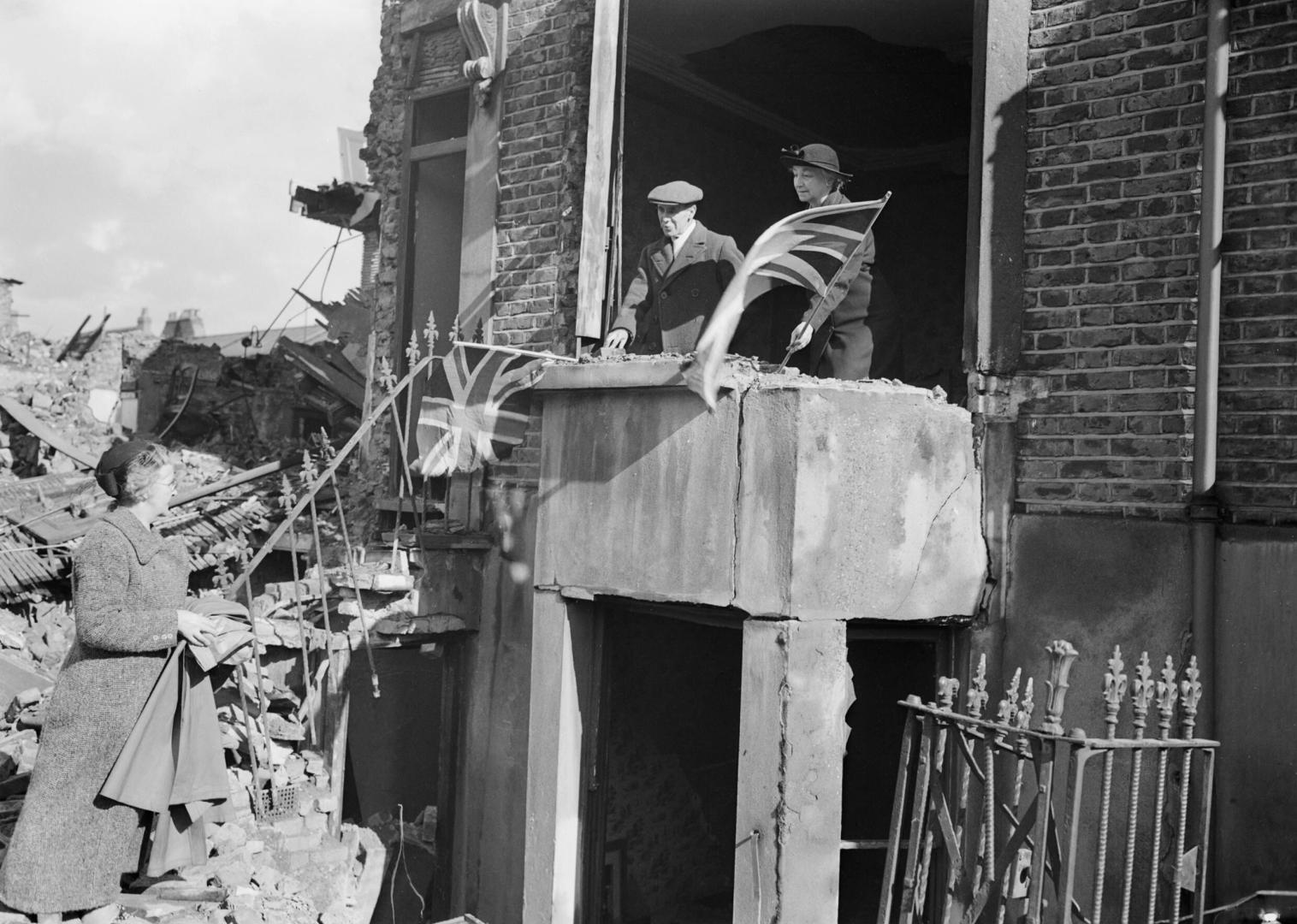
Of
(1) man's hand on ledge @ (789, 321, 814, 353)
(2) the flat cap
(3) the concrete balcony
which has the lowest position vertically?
(3) the concrete balcony

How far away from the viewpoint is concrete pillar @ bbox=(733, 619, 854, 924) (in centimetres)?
464

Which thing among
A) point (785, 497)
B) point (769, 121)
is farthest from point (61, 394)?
point (785, 497)

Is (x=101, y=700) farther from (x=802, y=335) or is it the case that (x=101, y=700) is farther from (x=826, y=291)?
(x=826, y=291)

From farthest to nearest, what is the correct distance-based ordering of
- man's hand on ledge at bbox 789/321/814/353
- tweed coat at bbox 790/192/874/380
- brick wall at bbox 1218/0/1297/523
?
tweed coat at bbox 790/192/874/380
man's hand on ledge at bbox 789/321/814/353
brick wall at bbox 1218/0/1297/523

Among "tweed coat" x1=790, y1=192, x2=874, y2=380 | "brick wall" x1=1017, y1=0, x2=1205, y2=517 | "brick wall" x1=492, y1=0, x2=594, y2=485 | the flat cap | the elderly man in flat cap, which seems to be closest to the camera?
"brick wall" x1=1017, y1=0, x2=1205, y2=517

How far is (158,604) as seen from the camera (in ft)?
13.5

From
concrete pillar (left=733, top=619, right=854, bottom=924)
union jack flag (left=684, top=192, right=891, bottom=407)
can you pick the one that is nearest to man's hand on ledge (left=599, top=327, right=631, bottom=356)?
union jack flag (left=684, top=192, right=891, bottom=407)

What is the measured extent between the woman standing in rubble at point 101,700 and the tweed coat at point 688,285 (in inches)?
109

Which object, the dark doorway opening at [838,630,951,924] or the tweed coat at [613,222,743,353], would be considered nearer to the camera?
the tweed coat at [613,222,743,353]

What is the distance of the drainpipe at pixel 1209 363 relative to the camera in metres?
4.42

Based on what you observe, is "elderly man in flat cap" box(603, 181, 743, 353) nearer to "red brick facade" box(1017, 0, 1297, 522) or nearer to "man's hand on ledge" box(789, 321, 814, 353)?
"man's hand on ledge" box(789, 321, 814, 353)

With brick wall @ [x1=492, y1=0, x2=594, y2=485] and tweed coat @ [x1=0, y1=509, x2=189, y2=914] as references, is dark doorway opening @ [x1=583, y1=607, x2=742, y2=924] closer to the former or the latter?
brick wall @ [x1=492, y1=0, x2=594, y2=485]

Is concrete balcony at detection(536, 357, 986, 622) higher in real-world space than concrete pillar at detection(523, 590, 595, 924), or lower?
higher

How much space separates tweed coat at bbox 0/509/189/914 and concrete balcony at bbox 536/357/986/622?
6.64ft
